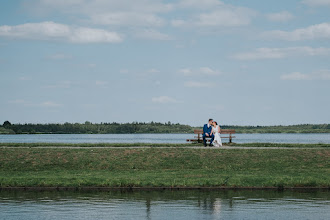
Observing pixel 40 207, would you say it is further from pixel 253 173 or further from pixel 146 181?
pixel 253 173

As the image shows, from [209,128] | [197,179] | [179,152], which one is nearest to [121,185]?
[197,179]

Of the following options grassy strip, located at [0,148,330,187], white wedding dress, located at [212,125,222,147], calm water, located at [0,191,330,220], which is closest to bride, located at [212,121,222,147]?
white wedding dress, located at [212,125,222,147]

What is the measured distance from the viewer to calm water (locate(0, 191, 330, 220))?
14859 millimetres

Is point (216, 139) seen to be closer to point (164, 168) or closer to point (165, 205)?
point (164, 168)

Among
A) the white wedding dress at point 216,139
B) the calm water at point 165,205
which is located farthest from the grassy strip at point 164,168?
the white wedding dress at point 216,139

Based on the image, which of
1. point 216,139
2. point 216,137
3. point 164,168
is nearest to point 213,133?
point 216,137

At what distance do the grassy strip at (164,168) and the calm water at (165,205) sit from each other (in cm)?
161

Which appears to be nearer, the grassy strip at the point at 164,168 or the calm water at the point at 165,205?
the calm water at the point at 165,205

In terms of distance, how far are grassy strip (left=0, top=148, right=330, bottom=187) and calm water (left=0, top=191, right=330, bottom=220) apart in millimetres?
1608

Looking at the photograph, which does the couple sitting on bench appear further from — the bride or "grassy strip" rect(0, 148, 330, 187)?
"grassy strip" rect(0, 148, 330, 187)

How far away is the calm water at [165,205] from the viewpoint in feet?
48.8

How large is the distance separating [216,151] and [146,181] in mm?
9435

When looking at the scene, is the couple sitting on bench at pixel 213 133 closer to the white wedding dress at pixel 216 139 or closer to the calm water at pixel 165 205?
the white wedding dress at pixel 216 139

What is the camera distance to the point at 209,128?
3594 centimetres
